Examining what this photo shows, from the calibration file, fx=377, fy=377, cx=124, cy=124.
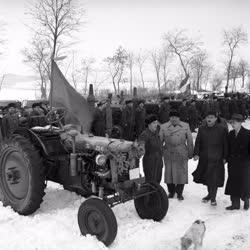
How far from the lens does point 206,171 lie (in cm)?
650

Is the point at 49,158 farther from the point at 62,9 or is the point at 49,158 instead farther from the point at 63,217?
the point at 62,9

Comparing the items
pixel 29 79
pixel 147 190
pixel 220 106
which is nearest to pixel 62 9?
pixel 220 106

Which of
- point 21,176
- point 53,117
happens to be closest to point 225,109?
point 53,117

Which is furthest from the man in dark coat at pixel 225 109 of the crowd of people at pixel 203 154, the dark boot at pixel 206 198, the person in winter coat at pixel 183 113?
the dark boot at pixel 206 198

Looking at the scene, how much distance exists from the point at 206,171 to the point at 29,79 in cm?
6112

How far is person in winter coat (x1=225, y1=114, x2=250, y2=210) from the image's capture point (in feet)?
20.0

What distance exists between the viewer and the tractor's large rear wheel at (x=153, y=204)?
5473 mm

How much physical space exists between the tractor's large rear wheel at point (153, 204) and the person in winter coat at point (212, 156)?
1248mm

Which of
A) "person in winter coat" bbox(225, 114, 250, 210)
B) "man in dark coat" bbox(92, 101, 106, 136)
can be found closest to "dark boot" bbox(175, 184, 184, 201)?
"person in winter coat" bbox(225, 114, 250, 210)

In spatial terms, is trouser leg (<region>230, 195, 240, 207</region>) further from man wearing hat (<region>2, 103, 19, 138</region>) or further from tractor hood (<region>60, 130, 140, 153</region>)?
man wearing hat (<region>2, 103, 19, 138</region>)

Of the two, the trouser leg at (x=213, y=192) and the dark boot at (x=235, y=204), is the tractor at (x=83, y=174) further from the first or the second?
the dark boot at (x=235, y=204)

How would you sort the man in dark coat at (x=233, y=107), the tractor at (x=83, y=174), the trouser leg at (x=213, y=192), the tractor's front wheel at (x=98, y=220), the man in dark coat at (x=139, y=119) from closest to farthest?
the tractor's front wheel at (x=98, y=220), the tractor at (x=83, y=174), the trouser leg at (x=213, y=192), the man in dark coat at (x=139, y=119), the man in dark coat at (x=233, y=107)

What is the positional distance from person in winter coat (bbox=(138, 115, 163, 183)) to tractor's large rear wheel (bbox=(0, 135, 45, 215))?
6.24 ft

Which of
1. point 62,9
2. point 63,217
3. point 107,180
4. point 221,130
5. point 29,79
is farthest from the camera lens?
point 29,79
